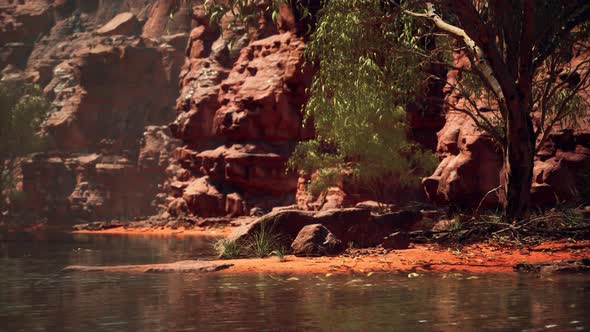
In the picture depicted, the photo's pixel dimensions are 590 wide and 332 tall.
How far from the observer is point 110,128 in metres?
61.2

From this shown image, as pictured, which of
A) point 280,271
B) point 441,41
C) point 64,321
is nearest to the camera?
point 64,321

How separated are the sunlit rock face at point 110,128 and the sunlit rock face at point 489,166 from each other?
32547 mm

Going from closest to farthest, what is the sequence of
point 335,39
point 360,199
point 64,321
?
point 64,321 < point 335,39 < point 360,199

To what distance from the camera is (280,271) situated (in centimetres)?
1426

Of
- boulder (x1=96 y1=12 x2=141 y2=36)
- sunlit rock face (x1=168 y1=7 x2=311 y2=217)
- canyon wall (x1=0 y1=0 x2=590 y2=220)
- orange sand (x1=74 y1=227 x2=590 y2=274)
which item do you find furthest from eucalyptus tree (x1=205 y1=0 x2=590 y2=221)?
boulder (x1=96 y1=12 x2=141 y2=36)

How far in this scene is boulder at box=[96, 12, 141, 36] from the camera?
66.2m

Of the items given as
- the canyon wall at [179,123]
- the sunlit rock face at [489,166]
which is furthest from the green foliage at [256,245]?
the canyon wall at [179,123]

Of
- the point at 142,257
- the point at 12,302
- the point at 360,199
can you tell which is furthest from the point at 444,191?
the point at 12,302

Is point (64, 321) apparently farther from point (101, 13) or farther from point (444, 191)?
point (101, 13)

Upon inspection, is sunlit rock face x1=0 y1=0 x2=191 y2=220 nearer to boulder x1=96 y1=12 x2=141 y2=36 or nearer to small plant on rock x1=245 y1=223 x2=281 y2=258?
boulder x1=96 y1=12 x2=141 y2=36

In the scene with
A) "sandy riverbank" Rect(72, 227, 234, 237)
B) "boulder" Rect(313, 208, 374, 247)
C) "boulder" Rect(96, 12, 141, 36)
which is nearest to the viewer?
"boulder" Rect(313, 208, 374, 247)

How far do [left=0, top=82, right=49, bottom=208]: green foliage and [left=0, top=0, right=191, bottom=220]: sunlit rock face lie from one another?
1.23 metres

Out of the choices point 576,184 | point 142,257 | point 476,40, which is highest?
point 476,40

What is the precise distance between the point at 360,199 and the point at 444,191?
24.1 ft
